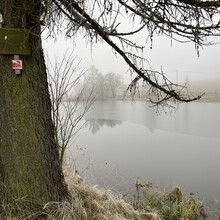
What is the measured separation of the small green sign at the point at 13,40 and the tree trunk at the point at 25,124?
5 cm

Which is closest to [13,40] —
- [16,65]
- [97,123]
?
[16,65]

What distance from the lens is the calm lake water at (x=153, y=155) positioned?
19.6 ft


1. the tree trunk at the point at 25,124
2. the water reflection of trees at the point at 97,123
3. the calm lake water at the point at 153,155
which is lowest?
the calm lake water at the point at 153,155

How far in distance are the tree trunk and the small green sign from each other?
1.8 inches

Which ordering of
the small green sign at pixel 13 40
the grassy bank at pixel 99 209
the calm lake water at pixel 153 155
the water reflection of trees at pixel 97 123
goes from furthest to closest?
the water reflection of trees at pixel 97 123
the calm lake water at pixel 153 155
the grassy bank at pixel 99 209
the small green sign at pixel 13 40

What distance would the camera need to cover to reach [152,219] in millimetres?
3197

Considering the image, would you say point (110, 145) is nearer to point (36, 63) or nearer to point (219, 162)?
point (219, 162)

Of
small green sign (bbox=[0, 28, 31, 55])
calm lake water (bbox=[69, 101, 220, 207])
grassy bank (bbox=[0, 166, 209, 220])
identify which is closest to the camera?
small green sign (bbox=[0, 28, 31, 55])

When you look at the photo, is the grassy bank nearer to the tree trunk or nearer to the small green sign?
the tree trunk

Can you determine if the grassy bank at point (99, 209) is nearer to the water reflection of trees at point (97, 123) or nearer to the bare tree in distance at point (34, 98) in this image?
the bare tree in distance at point (34, 98)

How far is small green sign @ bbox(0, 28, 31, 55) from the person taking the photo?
226 centimetres

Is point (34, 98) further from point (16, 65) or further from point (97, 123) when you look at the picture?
point (97, 123)

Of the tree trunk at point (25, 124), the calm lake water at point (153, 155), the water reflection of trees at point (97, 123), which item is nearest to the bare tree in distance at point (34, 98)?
the tree trunk at point (25, 124)

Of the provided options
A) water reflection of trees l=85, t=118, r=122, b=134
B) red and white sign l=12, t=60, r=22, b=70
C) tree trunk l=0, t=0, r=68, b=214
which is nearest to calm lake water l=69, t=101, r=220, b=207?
water reflection of trees l=85, t=118, r=122, b=134
